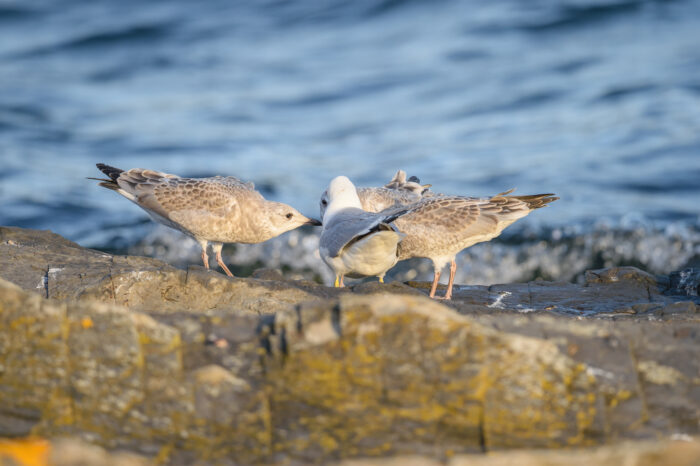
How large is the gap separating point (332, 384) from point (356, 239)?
3.21 metres

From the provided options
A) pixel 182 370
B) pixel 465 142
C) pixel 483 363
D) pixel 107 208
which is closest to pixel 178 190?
pixel 182 370

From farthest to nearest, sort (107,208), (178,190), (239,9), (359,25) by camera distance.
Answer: (239,9) → (359,25) → (107,208) → (178,190)

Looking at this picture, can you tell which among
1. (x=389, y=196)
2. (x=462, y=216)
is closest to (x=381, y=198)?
(x=389, y=196)

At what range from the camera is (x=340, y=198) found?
7.47m

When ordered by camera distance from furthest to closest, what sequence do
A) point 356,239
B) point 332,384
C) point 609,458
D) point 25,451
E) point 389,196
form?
1. point 389,196
2. point 356,239
3. point 332,384
4. point 25,451
5. point 609,458

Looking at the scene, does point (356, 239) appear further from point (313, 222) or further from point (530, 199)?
point (530, 199)

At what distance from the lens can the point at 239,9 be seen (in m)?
27.6

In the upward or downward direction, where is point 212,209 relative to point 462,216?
upward

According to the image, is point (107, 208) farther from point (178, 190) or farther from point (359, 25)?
point (359, 25)

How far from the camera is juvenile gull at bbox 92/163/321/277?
7.70 m

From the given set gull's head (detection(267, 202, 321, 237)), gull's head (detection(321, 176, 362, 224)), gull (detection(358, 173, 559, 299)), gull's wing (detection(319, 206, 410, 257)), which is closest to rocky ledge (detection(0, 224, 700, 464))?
gull's wing (detection(319, 206, 410, 257))

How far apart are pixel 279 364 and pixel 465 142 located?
14.9m

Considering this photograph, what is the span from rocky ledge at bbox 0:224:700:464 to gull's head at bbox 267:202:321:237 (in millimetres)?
4162

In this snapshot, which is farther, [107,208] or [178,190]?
[107,208]
